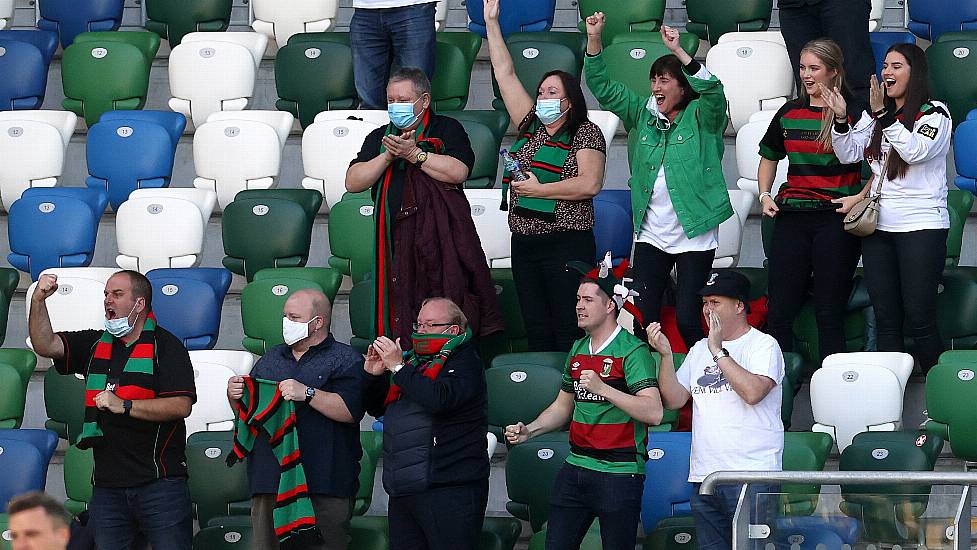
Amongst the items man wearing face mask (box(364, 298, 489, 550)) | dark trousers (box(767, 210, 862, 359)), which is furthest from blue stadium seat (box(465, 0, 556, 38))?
man wearing face mask (box(364, 298, 489, 550))

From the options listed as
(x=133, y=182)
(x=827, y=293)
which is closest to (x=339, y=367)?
(x=827, y=293)

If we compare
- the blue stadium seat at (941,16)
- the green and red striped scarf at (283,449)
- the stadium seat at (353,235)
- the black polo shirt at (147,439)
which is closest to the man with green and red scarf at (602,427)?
the green and red striped scarf at (283,449)

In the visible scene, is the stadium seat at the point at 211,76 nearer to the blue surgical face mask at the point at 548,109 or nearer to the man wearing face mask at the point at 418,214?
the man wearing face mask at the point at 418,214

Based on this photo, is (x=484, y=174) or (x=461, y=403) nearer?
(x=461, y=403)

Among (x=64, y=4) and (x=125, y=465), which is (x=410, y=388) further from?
(x=64, y=4)

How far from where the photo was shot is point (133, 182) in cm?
831

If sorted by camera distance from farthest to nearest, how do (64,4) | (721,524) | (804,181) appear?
(64,4)
(804,181)
(721,524)

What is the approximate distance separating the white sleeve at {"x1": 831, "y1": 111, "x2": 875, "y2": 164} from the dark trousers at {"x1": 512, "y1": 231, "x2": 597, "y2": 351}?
0.99 m

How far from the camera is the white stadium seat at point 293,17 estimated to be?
355 inches

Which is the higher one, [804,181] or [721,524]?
[804,181]

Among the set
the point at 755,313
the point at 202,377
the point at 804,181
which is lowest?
the point at 202,377

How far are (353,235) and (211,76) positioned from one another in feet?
4.75

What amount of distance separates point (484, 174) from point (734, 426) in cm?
257

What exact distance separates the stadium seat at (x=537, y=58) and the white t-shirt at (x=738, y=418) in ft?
8.98
